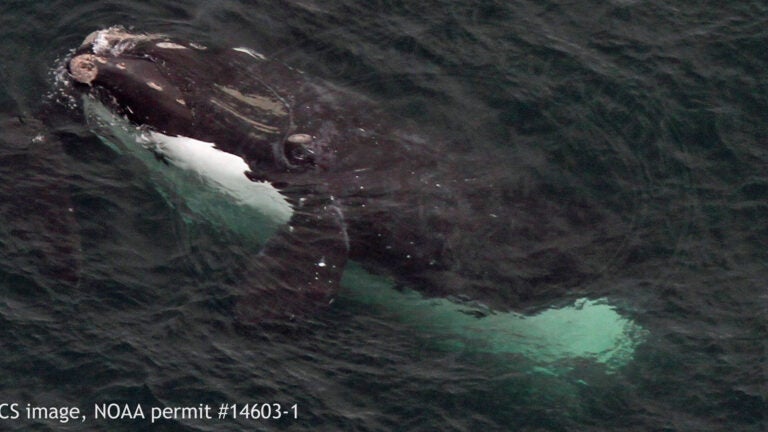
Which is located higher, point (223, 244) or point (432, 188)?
point (432, 188)

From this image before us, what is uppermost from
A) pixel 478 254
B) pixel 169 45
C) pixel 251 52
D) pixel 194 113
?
pixel 169 45

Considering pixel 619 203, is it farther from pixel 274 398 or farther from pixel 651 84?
pixel 274 398

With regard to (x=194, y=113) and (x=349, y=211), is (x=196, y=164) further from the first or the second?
(x=349, y=211)

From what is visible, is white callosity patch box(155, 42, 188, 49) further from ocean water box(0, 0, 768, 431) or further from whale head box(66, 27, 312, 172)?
ocean water box(0, 0, 768, 431)

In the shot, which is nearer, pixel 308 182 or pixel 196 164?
pixel 308 182

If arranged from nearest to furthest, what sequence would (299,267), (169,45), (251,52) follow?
(299,267), (169,45), (251,52)

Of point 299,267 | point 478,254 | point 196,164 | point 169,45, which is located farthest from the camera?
point 169,45

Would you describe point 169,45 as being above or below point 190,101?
above

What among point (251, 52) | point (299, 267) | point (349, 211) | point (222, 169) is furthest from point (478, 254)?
point (251, 52)

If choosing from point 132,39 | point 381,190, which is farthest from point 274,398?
point 132,39
